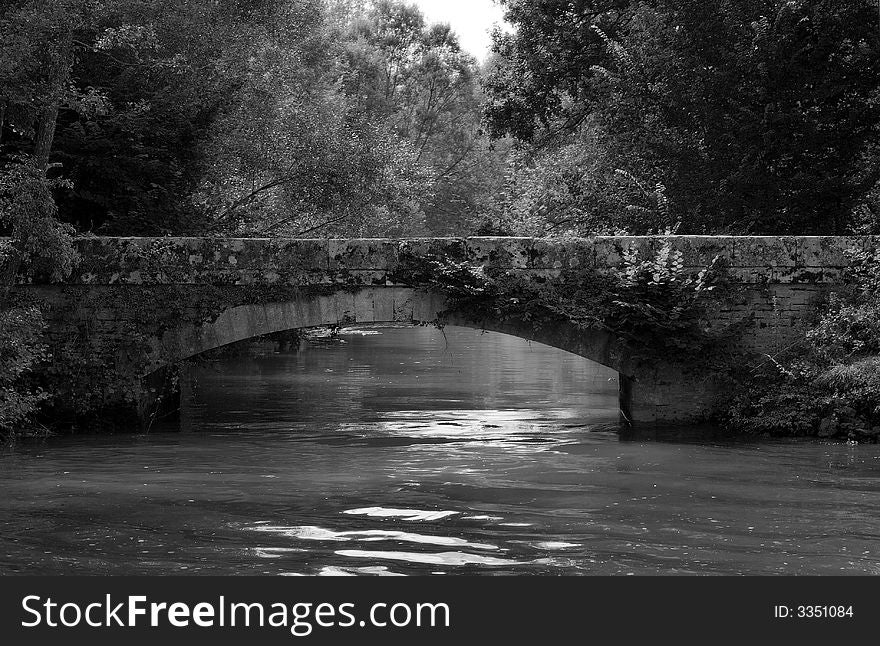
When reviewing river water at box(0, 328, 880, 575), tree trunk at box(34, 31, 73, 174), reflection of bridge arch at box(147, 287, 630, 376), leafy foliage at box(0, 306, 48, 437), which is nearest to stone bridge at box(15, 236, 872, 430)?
reflection of bridge arch at box(147, 287, 630, 376)

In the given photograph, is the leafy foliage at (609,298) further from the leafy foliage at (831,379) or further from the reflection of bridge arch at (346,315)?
the leafy foliage at (831,379)

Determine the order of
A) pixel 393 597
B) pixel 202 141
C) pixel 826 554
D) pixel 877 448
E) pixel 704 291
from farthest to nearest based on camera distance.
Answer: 1. pixel 202 141
2. pixel 704 291
3. pixel 877 448
4. pixel 826 554
5. pixel 393 597

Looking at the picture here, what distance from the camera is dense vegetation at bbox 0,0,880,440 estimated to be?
43.2ft

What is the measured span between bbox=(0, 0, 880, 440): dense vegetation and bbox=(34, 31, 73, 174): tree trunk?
27 mm

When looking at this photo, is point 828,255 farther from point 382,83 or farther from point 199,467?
point 382,83

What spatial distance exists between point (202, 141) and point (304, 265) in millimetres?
5890

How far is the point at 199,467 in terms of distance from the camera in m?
11.2

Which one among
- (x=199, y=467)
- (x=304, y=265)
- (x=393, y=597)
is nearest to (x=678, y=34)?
A: (x=304, y=265)

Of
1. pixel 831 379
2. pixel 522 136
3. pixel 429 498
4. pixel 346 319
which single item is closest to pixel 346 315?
pixel 346 319

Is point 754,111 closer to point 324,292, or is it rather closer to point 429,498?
point 324,292

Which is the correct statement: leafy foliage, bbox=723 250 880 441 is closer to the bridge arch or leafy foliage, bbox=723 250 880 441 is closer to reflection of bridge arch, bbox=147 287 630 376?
the bridge arch

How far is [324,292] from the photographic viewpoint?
1342cm

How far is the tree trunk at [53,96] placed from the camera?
534 inches

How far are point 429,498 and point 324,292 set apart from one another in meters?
4.48
